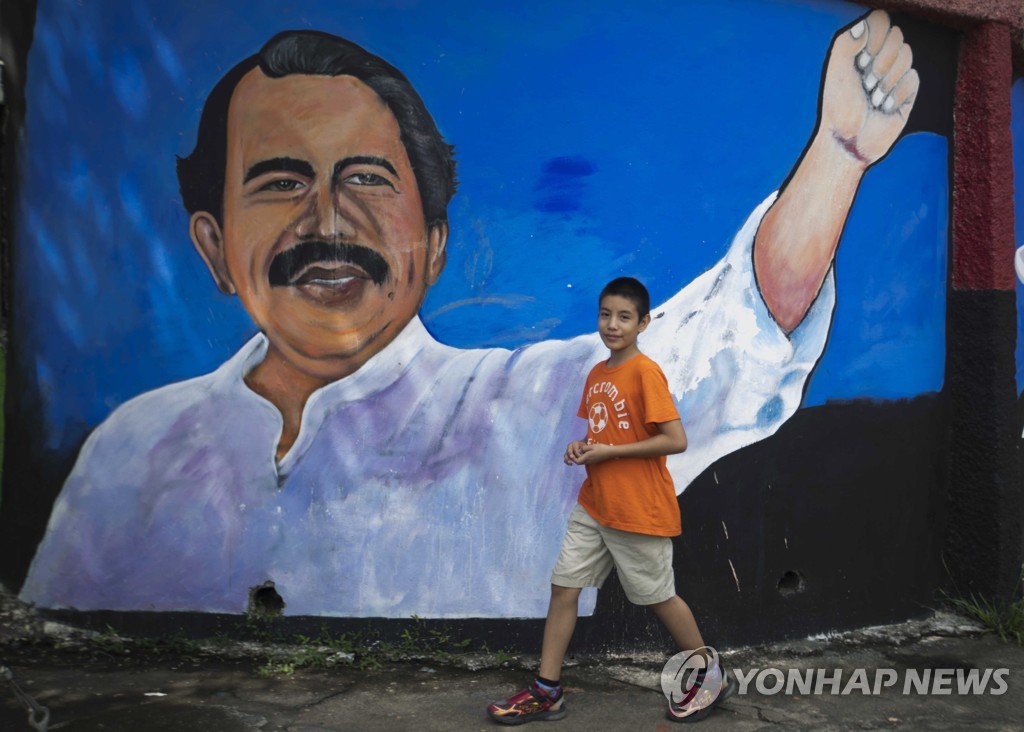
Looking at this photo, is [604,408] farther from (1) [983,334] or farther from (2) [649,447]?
(1) [983,334]

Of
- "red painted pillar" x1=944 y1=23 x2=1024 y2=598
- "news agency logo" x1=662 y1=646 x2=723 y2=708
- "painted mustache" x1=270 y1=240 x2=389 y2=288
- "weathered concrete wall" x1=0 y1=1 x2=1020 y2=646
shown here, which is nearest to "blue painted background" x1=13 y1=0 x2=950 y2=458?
"weathered concrete wall" x1=0 y1=1 x2=1020 y2=646

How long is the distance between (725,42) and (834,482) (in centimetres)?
201

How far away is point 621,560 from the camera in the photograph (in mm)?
3273

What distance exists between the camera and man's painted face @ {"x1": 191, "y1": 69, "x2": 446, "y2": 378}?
3879 millimetres

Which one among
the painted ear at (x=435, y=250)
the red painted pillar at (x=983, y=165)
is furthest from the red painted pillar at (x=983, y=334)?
the painted ear at (x=435, y=250)

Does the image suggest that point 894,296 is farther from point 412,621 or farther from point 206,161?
point 206,161

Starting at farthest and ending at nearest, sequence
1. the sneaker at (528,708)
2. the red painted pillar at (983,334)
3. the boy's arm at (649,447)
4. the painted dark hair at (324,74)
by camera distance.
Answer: the red painted pillar at (983,334), the painted dark hair at (324,74), the sneaker at (528,708), the boy's arm at (649,447)

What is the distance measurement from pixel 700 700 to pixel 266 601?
5.85 ft

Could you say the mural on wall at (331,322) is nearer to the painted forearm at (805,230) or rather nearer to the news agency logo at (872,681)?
the painted forearm at (805,230)

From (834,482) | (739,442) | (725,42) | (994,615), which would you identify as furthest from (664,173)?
(994,615)

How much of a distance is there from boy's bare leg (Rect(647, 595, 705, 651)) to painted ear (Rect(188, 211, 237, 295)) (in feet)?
6.90

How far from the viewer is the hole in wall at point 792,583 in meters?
4.28

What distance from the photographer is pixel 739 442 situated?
4172 millimetres

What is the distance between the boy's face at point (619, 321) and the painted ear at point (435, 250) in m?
0.93
